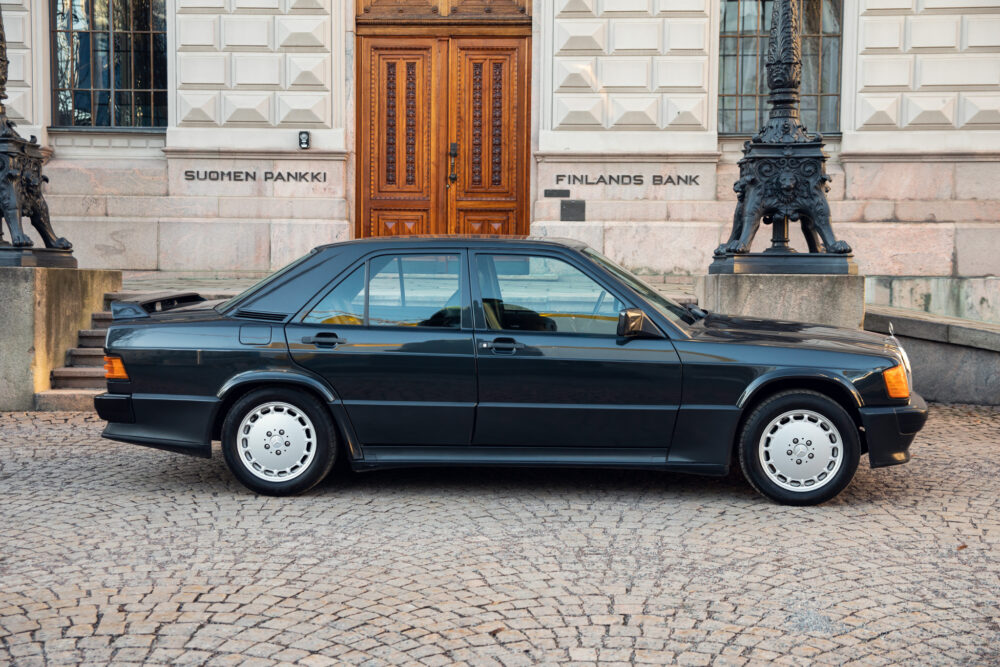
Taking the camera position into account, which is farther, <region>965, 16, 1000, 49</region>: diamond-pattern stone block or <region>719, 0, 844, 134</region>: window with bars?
<region>719, 0, 844, 134</region>: window with bars

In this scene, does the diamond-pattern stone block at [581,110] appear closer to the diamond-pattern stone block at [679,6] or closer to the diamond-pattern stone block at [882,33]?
the diamond-pattern stone block at [679,6]

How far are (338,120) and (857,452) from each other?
10.8m

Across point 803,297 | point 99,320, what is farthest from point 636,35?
point 99,320

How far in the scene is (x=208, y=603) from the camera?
4418 millimetres

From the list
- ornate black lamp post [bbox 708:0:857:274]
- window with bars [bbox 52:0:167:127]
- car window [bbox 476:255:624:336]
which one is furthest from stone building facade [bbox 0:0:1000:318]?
car window [bbox 476:255:624:336]

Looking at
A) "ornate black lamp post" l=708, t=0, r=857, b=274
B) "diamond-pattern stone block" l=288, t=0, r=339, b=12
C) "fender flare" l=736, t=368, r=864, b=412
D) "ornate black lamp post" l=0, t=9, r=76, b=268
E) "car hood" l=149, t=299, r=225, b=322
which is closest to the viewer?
"fender flare" l=736, t=368, r=864, b=412

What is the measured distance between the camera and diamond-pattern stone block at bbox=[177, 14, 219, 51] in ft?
→ 49.9

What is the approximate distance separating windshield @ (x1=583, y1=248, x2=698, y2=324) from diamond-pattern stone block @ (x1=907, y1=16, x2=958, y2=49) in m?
9.99

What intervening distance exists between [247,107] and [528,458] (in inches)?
411

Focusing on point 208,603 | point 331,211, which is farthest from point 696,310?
point 331,211

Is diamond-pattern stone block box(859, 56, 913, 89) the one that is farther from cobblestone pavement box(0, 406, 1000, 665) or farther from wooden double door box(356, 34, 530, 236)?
cobblestone pavement box(0, 406, 1000, 665)

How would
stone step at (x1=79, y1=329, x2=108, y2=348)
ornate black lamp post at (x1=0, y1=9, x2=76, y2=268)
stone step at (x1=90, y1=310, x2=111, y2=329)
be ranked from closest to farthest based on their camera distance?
ornate black lamp post at (x1=0, y1=9, x2=76, y2=268)
stone step at (x1=79, y1=329, x2=108, y2=348)
stone step at (x1=90, y1=310, x2=111, y2=329)

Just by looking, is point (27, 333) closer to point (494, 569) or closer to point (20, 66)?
point (494, 569)

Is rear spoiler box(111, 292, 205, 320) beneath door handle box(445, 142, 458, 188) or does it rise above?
beneath
